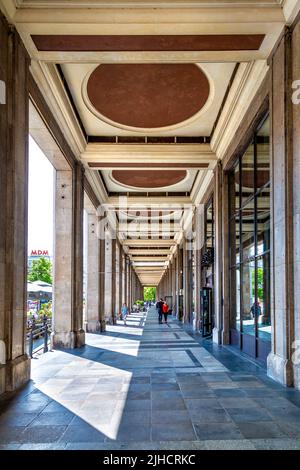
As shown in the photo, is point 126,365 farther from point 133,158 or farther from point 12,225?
point 133,158

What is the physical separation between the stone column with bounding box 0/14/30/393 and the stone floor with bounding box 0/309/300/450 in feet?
2.17

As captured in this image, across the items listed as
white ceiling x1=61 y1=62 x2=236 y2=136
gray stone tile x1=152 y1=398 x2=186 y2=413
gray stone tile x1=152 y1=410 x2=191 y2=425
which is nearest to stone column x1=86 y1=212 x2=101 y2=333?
white ceiling x1=61 y1=62 x2=236 y2=136

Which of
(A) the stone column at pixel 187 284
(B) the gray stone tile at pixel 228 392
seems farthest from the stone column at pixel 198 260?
(B) the gray stone tile at pixel 228 392

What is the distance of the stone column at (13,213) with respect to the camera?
7684 millimetres

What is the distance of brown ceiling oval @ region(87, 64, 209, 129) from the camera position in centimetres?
1084

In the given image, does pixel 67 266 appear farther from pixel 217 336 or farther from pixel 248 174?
pixel 248 174

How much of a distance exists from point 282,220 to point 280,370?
2884 mm

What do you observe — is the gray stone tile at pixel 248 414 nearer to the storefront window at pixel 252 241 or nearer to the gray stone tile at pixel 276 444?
the gray stone tile at pixel 276 444

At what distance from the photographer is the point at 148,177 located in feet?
64.3

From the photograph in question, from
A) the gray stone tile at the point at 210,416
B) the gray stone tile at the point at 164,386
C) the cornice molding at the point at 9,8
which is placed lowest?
the gray stone tile at the point at 164,386

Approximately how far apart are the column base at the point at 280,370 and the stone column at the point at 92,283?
13.2m

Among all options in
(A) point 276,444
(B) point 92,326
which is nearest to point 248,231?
(A) point 276,444

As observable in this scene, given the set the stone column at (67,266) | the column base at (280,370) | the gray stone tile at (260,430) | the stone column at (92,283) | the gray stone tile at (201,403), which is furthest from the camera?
the stone column at (92,283)
